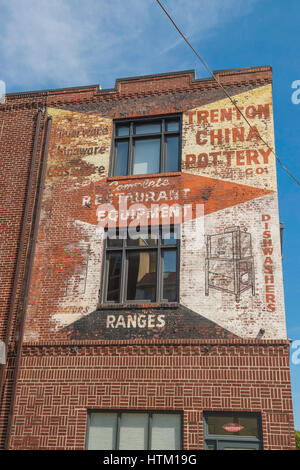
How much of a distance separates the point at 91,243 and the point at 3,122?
5285 millimetres

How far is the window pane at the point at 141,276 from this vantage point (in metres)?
12.3

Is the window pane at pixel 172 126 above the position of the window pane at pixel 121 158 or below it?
above

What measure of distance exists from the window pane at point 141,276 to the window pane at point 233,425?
3.20 m

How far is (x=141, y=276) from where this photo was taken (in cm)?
1246

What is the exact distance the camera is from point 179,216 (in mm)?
12641

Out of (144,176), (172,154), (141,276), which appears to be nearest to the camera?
(141,276)

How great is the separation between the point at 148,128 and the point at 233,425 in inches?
331

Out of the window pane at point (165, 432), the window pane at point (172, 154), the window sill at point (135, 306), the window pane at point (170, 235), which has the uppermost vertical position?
the window pane at point (172, 154)

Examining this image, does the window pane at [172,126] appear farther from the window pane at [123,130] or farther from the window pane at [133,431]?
the window pane at [133,431]

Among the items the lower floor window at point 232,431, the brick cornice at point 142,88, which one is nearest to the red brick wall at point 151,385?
the lower floor window at point 232,431

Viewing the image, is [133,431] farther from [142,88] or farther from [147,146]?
[142,88]

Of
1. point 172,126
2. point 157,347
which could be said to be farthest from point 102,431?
point 172,126

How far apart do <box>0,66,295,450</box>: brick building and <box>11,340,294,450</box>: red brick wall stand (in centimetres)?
3

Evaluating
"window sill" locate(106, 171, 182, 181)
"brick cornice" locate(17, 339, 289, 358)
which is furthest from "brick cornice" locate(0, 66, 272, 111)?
"brick cornice" locate(17, 339, 289, 358)
